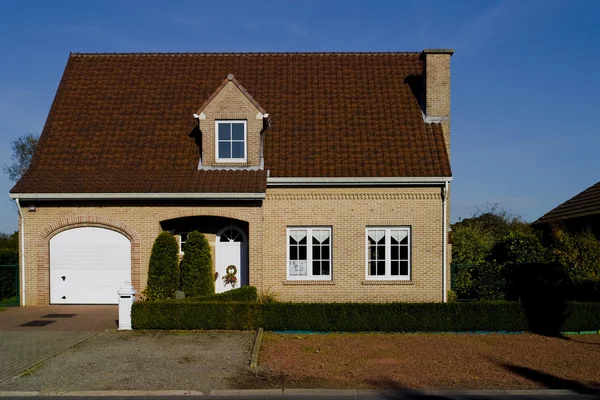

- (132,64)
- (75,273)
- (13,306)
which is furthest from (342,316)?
(132,64)

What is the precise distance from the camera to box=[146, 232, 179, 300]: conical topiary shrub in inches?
654

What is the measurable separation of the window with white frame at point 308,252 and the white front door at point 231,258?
5.44 ft

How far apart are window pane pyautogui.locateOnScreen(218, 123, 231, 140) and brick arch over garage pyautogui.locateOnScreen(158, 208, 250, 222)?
2.64 metres

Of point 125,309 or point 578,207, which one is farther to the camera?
point 578,207

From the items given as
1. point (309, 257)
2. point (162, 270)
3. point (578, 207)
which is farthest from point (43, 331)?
point (578, 207)

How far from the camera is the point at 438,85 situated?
1997 cm

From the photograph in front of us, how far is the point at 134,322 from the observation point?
13.9 meters

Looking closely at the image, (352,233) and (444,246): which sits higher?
(352,233)

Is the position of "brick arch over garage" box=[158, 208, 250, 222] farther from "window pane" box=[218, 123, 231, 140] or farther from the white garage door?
"window pane" box=[218, 123, 231, 140]

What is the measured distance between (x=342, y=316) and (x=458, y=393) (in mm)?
5115

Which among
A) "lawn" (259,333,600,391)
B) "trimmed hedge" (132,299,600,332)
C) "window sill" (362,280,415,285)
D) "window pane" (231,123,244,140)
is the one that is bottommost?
"lawn" (259,333,600,391)

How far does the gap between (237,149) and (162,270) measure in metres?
4.81

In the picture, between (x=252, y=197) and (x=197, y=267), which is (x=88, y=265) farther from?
(x=252, y=197)

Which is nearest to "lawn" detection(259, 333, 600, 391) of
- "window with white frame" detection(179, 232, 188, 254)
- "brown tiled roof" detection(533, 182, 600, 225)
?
"window with white frame" detection(179, 232, 188, 254)
